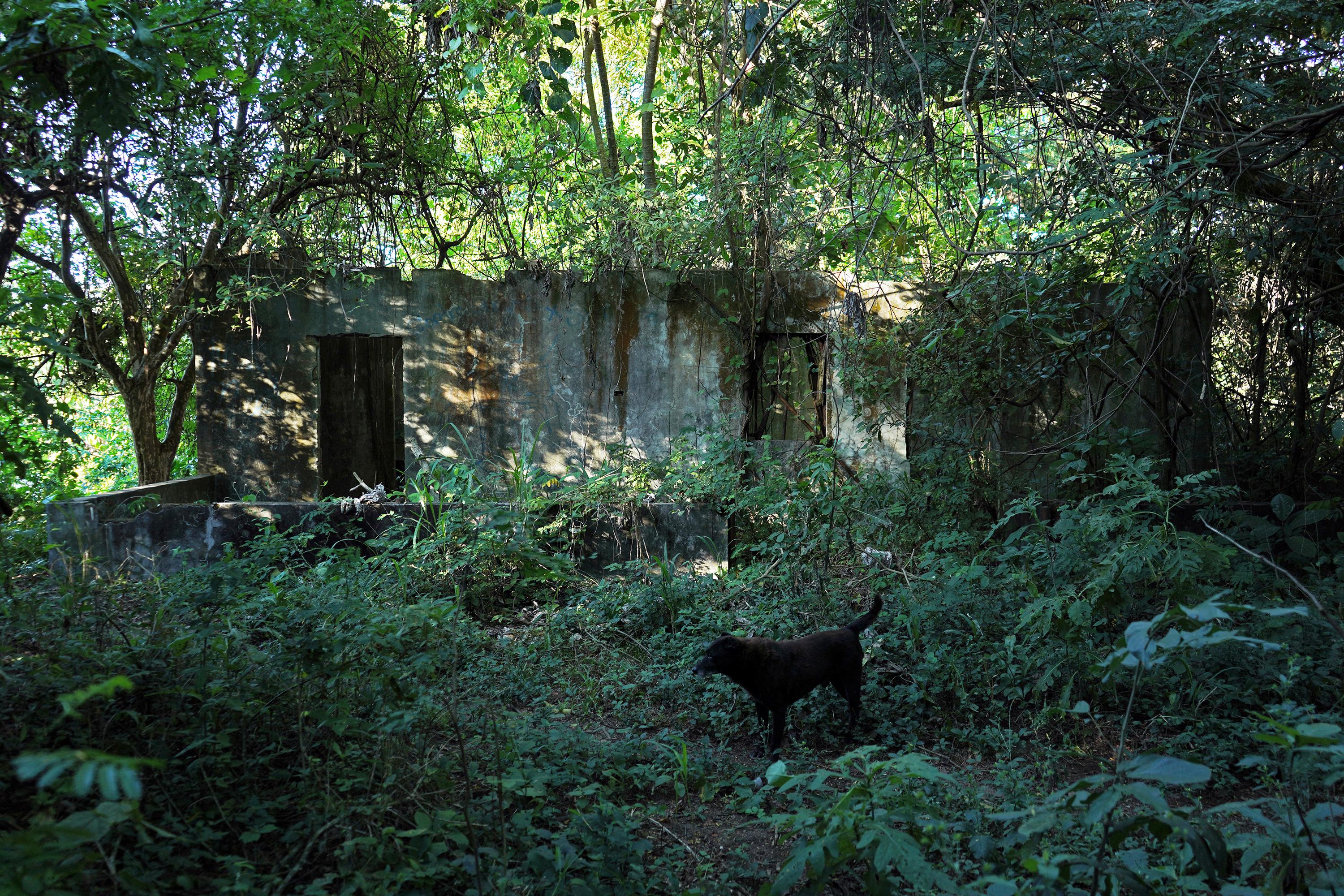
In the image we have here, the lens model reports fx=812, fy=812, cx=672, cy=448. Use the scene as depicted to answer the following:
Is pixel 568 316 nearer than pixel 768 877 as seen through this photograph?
No

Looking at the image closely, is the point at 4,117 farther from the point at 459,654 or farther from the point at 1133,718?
the point at 1133,718

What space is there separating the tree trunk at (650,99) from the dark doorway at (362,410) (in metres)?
3.62

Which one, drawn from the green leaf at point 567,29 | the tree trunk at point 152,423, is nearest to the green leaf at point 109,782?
the green leaf at point 567,29

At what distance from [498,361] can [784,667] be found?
5123 millimetres

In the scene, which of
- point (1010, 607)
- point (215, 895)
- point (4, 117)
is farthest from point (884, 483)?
point (4, 117)

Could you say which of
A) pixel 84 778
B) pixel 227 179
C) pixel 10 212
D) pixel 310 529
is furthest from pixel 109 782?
pixel 227 179

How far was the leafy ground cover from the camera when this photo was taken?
2318mm

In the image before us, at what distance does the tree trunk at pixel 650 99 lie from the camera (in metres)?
9.23

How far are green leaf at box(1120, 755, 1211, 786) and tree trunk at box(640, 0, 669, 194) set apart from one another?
7663 millimetres

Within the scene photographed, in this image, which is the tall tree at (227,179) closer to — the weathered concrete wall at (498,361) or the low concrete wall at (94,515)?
the weathered concrete wall at (498,361)

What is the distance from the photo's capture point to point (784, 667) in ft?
13.8

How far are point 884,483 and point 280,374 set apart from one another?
6.08 m

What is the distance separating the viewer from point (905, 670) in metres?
4.82

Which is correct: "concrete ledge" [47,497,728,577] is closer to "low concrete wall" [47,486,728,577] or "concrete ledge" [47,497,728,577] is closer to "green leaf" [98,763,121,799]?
"low concrete wall" [47,486,728,577]
